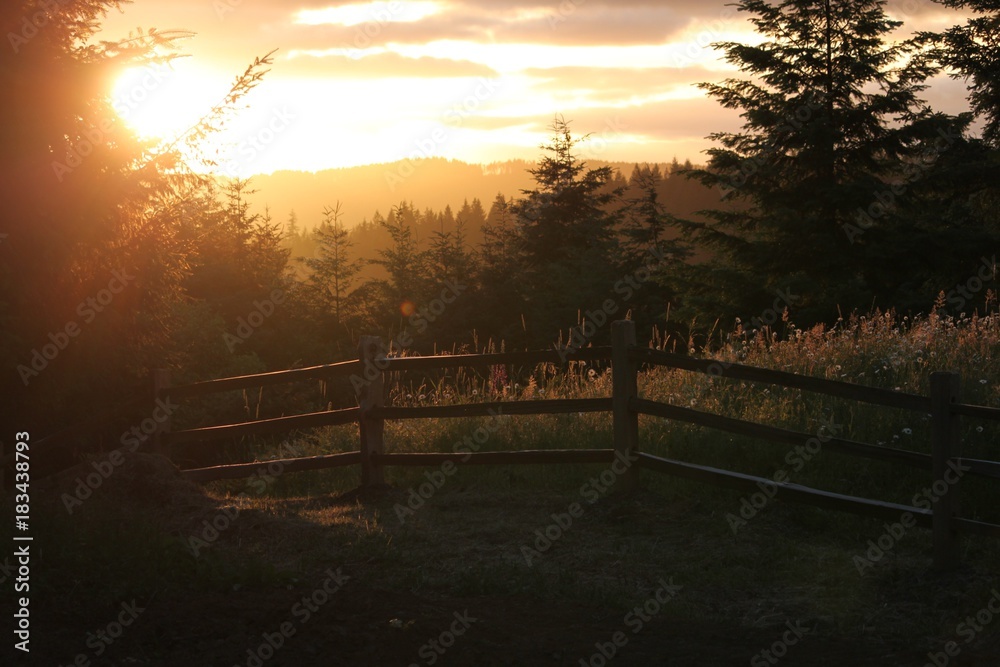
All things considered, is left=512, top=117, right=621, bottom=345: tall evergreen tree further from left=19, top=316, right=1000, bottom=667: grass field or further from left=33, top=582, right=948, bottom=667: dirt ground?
left=33, top=582, right=948, bottom=667: dirt ground

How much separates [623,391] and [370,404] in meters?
2.63

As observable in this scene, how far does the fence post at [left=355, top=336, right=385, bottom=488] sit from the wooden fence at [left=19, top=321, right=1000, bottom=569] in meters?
0.01

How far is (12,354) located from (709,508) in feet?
23.6

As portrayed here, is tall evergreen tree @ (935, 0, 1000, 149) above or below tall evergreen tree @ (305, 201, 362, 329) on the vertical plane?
above

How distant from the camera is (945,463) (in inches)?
235

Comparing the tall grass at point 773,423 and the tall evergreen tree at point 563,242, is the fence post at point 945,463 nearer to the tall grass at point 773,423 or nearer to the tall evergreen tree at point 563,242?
the tall grass at point 773,423

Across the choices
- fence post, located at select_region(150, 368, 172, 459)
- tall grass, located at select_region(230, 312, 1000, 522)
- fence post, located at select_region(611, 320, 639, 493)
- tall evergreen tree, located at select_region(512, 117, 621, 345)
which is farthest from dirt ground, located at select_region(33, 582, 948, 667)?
tall evergreen tree, located at select_region(512, 117, 621, 345)

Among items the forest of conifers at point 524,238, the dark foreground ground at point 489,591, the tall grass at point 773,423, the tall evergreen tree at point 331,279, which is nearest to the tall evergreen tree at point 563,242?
the forest of conifers at point 524,238

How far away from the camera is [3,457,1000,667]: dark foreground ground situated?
510 cm

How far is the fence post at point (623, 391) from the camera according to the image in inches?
317

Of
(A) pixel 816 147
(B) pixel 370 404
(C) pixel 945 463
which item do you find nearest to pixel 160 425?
(B) pixel 370 404

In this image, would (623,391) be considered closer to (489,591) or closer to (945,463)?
(489,591)

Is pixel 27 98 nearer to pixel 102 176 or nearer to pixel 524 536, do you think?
pixel 102 176

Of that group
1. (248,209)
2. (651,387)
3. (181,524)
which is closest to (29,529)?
(181,524)
